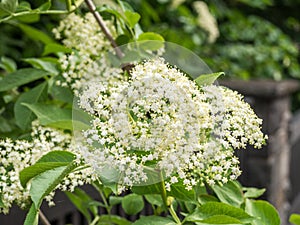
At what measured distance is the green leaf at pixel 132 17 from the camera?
0.97 m

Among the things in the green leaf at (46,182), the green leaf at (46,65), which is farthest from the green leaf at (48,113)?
the green leaf at (46,182)

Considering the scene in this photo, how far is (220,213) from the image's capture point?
729mm

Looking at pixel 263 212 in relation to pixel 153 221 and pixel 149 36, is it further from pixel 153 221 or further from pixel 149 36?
pixel 149 36

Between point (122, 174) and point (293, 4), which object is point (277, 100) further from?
point (122, 174)

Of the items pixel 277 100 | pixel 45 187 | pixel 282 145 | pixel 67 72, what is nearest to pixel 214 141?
pixel 45 187

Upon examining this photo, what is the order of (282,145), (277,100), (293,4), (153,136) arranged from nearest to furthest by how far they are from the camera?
(153,136) < (277,100) < (282,145) < (293,4)

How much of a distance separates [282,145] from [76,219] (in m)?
1.27

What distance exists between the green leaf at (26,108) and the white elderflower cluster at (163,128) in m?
0.33

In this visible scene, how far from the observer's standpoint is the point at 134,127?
665mm

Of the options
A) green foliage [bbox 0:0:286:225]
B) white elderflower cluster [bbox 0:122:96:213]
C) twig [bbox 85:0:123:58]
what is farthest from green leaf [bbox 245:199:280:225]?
twig [bbox 85:0:123:58]

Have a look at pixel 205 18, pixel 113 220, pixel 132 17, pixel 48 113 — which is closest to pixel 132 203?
pixel 113 220

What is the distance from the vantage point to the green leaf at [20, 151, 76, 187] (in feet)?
2.31

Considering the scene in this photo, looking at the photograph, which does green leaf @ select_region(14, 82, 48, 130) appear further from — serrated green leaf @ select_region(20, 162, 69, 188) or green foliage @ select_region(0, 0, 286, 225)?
serrated green leaf @ select_region(20, 162, 69, 188)

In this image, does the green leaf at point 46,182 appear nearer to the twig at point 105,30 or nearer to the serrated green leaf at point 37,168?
the serrated green leaf at point 37,168
